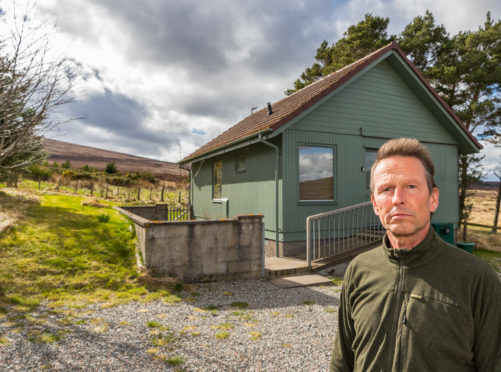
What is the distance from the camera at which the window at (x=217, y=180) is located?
14.2 m

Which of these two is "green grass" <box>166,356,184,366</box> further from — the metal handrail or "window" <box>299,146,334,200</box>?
"window" <box>299,146,334,200</box>

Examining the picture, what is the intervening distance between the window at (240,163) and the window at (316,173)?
256 centimetres

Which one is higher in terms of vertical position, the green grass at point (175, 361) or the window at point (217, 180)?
the window at point (217, 180)

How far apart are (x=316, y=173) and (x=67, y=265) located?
750 cm

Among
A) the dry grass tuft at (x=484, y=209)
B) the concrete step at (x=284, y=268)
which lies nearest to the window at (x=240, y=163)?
the concrete step at (x=284, y=268)

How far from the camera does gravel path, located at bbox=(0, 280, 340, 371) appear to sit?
376cm

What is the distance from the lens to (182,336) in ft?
14.8

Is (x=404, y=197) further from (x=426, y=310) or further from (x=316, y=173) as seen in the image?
(x=316, y=173)

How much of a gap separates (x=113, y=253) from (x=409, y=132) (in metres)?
11.1

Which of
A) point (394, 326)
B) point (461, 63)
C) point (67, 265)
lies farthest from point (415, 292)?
point (461, 63)

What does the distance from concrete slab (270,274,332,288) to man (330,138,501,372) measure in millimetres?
5770

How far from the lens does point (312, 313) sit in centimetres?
557

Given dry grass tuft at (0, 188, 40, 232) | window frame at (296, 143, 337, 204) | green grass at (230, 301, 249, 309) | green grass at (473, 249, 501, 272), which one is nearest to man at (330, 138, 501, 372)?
green grass at (230, 301, 249, 309)

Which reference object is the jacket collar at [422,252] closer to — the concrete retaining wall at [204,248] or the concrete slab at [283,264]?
Result: the concrete retaining wall at [204,248]
